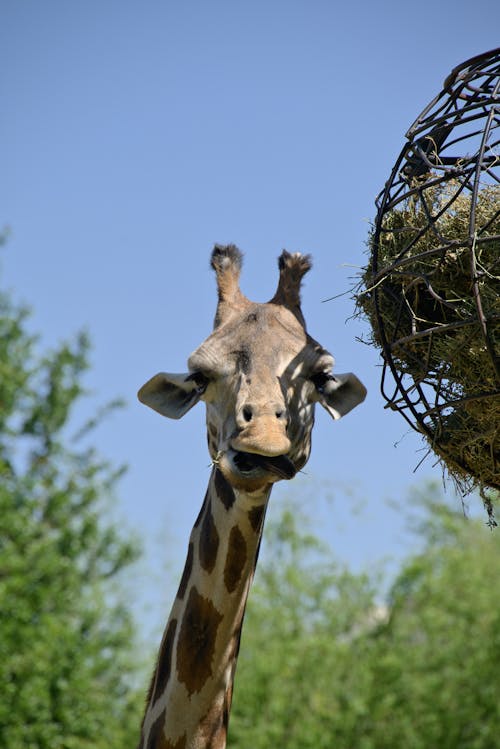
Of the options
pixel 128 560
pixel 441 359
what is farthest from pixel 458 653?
pixel 441 359

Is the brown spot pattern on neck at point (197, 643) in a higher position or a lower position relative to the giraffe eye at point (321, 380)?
lower

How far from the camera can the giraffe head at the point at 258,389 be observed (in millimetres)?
4121

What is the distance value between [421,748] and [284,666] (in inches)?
93.8

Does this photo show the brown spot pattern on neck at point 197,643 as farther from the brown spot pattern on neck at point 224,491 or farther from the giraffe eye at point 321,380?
the giraffe eye at point 321,380

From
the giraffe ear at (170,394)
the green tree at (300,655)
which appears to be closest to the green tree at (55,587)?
the green tree at (300,655)

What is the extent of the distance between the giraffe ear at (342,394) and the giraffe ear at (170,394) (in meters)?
0.63

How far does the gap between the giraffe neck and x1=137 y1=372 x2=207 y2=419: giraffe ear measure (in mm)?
456

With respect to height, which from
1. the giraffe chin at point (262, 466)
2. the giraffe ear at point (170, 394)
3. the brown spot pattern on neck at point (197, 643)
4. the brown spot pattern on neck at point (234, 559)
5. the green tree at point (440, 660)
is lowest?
the brown spot pattern on neck at point (197, 643)

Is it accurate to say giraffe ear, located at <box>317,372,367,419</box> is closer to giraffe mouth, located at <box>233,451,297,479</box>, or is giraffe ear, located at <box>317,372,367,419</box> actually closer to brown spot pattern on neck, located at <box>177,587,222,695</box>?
giraffe mouth, located at <box>233,451,297,479</box>

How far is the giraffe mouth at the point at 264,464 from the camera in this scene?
13.3 feet

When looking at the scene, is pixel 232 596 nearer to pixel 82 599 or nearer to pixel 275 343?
pixel 275 343

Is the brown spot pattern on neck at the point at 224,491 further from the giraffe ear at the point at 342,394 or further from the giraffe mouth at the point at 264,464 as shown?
the giraffe ear at the point at 342,394

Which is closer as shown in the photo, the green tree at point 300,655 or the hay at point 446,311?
the hay at point 446,311

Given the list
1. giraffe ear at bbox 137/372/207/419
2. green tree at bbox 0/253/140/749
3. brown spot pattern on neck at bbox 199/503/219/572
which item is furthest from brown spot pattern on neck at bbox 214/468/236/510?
green tree at bbox 0/253/140/749
